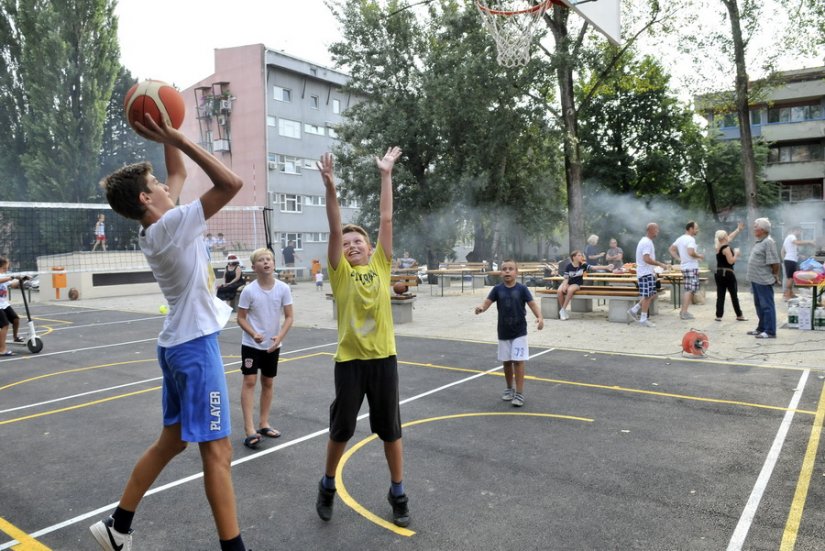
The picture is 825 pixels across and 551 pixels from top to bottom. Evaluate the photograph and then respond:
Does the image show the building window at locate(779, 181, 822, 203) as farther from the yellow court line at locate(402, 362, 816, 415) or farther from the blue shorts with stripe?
the blue shorts with stripe

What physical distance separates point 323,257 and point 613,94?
2374 centimetres

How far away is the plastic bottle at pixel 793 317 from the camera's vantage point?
36.6ft

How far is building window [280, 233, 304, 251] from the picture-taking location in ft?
134

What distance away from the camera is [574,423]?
229 inches

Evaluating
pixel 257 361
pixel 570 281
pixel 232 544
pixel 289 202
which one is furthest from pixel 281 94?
pixel 232 544

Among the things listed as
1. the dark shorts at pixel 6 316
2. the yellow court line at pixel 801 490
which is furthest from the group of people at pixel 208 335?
the dark shorts at pixel 6 316

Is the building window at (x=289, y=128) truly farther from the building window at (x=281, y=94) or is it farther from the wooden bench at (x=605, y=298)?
the wooden bench at (x=605, y=298)

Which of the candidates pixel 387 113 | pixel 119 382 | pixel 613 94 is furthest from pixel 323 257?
pixel 119 382

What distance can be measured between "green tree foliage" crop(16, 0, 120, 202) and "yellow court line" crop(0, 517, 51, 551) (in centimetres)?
3688

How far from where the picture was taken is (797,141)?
1828 inches

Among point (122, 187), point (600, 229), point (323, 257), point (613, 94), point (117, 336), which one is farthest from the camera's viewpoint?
point (323, 257)

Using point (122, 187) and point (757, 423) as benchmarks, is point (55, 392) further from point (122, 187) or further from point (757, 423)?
point (757, 423)

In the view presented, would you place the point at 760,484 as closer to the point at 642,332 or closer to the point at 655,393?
the point at 655,393

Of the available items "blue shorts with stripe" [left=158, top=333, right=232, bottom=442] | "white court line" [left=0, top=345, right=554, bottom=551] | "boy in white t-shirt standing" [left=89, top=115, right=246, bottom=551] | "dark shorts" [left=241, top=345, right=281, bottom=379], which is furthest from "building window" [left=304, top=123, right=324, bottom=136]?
"blue shorts with stripe" [left=158, top=333, right=232, bottom=442]
